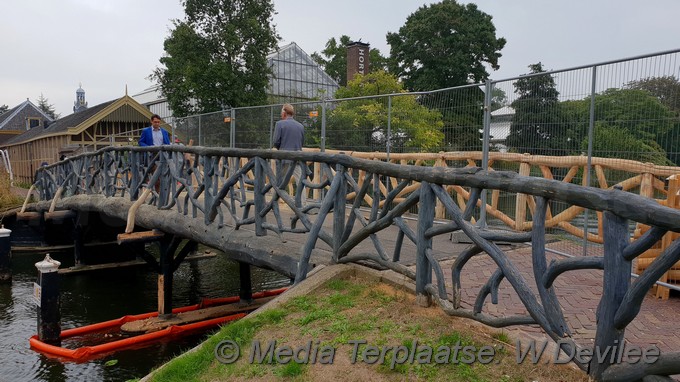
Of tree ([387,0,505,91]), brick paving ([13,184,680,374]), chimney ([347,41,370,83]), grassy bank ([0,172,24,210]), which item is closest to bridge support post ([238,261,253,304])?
brick paving ([13,184,680,374])

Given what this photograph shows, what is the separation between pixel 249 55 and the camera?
24078 mm

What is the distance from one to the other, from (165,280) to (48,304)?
2.07m

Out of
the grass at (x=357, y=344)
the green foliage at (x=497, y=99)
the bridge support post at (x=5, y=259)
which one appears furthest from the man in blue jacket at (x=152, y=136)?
the grass at (x=357, y=344)

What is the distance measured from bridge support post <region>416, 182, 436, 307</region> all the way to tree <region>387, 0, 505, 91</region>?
33658 mm

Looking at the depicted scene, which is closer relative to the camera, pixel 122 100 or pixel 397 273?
pixel 397 273

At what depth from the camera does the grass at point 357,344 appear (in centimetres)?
348

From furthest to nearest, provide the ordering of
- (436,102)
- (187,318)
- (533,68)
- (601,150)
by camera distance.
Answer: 1. (533,68)
2. (187,318)
3. (436,102)
4. (601,150)

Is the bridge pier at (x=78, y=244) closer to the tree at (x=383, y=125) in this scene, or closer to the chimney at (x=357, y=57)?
the tree at (x=383, y=125)

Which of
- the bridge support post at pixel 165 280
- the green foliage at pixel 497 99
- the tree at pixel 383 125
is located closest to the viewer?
the green foliage at pixel 497 99

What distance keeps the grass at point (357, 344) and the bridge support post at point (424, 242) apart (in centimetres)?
12

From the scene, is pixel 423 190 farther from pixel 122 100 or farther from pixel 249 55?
pixel 122 100

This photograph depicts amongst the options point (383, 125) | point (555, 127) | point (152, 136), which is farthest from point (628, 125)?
point (152, 136)

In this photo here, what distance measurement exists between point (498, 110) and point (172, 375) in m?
5.23

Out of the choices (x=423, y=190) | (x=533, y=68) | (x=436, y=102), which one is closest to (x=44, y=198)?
(x=436, y=102)
